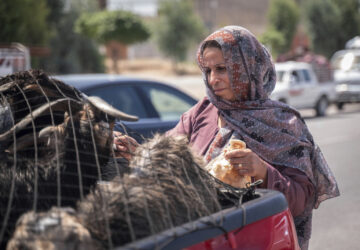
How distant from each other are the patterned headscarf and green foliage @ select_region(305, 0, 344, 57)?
3651 cm

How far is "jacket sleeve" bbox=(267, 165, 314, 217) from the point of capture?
2273 millimetres

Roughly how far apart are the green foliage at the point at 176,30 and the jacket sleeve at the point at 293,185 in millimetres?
41404

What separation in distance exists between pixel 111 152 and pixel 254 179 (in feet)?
2.21

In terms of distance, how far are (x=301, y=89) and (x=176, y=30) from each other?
27132 mm

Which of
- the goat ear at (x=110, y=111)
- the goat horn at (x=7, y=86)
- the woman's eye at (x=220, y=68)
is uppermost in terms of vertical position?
the woman's eye at (x=220, y=68)

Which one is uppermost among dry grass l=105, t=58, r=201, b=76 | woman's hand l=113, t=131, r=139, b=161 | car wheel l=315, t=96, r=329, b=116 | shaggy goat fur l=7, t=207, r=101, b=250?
shaggy goat fur l=7, t=207, r=101, b=250

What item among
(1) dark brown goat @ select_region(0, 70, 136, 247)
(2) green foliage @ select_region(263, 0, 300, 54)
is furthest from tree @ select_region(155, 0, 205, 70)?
(1) dark brown goat @ select_region(0, 70, 136, 247)

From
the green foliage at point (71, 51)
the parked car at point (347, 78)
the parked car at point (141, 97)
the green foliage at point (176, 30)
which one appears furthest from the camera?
the green foliage at point (176, 30)

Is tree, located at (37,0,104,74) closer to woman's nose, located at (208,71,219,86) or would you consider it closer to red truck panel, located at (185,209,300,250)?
woman's nose, located at (208,71,219,86)

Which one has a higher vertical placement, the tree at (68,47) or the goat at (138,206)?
the goat at (138,206)

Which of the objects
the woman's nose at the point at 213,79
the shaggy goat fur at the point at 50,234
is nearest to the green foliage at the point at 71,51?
the woman's nose at the point at 213,79

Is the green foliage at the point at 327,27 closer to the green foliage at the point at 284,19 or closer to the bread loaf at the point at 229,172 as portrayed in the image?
the green foliage at the point at 284,19

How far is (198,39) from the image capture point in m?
44.3

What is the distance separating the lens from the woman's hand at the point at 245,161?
2.21m
